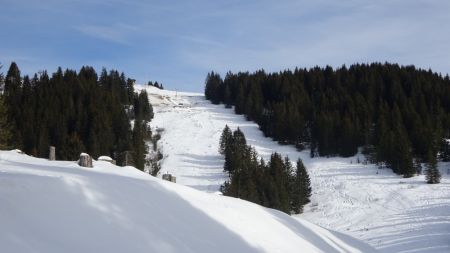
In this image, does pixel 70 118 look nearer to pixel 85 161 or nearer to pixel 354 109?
pixel 354 109

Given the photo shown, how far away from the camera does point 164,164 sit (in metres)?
51.9

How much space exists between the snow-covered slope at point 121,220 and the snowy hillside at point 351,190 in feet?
55.0

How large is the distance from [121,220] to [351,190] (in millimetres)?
38117

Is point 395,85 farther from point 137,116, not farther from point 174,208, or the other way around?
point 174,208

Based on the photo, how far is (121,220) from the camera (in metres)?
8.04

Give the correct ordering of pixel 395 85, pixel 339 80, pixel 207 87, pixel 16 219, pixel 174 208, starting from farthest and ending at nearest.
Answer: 1. pixel 207 87
2. pixel 339 80
3. pixel 395 85
4. pixel 174 208
5. pixel 16 219

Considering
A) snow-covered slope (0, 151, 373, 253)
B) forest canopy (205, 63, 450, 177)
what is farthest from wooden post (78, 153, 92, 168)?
forest canopy (205, 63, 450, 177)

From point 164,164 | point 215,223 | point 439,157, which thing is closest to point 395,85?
point 439,157

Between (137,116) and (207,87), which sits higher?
(207,87)

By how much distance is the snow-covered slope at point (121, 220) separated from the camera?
6926 millimetres

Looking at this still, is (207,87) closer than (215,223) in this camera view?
No

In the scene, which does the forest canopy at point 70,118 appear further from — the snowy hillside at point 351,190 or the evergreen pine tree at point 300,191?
the evergreen pine tree at point 300,191

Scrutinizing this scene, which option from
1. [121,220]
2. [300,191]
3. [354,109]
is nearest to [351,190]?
[300,191]

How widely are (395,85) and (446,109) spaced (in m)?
10.2
